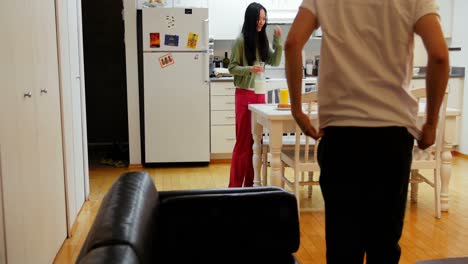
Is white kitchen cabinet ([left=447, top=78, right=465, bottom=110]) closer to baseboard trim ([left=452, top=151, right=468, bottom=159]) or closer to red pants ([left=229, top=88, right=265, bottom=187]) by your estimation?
baseboard trim ([left=452, top=151, right=468, bottom=159])

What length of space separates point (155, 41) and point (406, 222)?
2876mm

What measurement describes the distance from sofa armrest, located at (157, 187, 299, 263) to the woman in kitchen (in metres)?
2.05

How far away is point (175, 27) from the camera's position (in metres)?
4.95

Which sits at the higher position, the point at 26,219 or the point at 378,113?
the point at 378,113

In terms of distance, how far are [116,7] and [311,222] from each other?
153 inches

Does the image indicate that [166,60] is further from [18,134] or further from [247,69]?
[18,134]

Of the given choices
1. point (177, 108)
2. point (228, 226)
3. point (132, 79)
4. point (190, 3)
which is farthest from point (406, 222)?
point (190, 3)

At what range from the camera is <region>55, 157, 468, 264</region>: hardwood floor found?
279 cm

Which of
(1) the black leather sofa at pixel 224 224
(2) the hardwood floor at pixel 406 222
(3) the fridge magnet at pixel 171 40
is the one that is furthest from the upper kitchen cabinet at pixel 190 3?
(1) the black leather sofa at pixel 224 224

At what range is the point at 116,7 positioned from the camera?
238 inches

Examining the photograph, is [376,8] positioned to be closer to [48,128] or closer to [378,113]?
[378,113]

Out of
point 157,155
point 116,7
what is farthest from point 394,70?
point 116,7

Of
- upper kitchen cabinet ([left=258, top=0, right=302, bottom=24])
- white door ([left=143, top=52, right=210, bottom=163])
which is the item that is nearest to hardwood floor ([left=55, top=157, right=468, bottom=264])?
white door ([left=143, top=52, right=210, bottom=163])

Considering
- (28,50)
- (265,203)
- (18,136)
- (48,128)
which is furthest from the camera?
(48,128)
